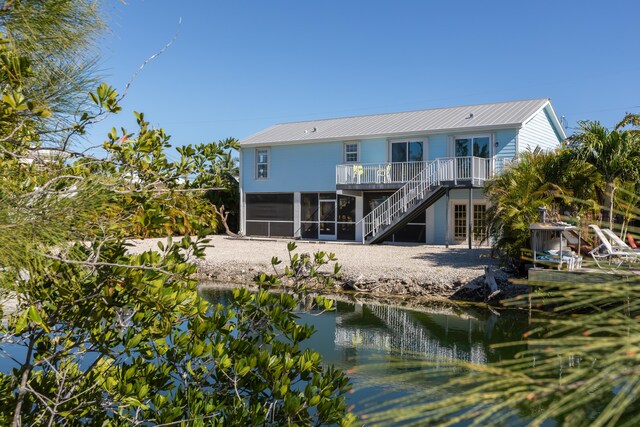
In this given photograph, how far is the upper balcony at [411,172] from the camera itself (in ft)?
68.2

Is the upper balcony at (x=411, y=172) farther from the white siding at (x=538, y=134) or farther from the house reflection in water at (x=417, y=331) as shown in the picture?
the house reflection in water at (x=417, y=331)

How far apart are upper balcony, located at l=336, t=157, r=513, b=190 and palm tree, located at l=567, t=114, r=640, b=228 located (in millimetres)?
6097

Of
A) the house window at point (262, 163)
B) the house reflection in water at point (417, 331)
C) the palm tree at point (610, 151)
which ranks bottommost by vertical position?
the house reflection in water at point (417, 331)

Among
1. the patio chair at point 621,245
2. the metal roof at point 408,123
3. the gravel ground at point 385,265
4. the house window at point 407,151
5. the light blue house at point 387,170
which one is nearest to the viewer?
the patio chair at point 621,245

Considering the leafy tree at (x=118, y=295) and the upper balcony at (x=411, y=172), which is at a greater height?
the upper balcony at (x=411, y=172)

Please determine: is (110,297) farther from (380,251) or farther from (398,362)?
(380,251)

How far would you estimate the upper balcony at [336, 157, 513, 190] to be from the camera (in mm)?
Answer: 20797

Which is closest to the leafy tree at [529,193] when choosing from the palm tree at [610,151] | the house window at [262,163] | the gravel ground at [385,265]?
the palm tree at [610,151]

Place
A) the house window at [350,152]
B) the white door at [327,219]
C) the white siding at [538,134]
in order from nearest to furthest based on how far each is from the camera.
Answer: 1. the white siding at [538,134]
2. the house window at [350,152]
3. the white door at [327,219]

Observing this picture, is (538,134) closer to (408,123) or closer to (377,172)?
(408,123)

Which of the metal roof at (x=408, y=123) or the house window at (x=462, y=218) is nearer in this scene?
the metal roof at (x=408, y=123)

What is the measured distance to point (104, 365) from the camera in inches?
145

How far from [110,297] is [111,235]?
33cm

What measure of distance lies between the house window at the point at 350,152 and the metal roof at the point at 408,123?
505mm
